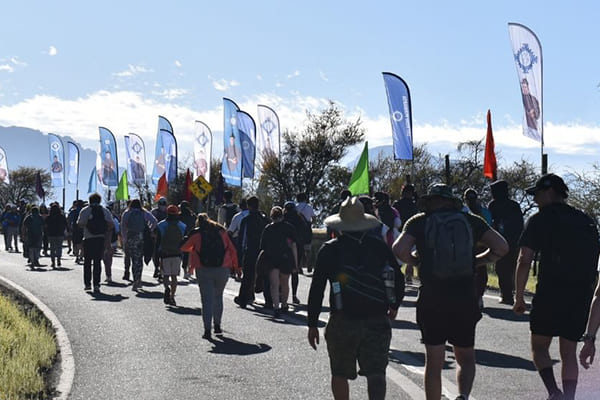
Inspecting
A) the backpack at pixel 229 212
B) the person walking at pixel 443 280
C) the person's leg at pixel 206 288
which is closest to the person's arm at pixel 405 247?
the person walking at pixel 443 280

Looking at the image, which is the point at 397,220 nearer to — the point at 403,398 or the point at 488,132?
the point at 403,398

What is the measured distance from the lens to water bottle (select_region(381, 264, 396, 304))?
598 centimetres

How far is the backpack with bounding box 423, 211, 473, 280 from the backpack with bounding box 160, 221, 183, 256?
967cm

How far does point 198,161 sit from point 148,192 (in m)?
42.6

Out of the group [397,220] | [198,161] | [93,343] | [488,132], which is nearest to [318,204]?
[198,161]

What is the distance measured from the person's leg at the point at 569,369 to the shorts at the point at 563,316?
0.06m

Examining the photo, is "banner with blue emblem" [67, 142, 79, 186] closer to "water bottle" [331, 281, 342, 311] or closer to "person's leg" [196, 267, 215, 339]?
"person's leg" [196, 267, 215, 339]

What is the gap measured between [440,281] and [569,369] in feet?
3.94

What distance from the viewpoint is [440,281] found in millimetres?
6145

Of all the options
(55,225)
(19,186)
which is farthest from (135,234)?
(19,186)

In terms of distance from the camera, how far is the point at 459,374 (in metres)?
6.32

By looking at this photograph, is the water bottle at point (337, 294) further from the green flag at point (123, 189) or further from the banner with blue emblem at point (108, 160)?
the banner with blue emblem at point (108, 160)

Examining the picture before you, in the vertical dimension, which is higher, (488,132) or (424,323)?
(488,132)

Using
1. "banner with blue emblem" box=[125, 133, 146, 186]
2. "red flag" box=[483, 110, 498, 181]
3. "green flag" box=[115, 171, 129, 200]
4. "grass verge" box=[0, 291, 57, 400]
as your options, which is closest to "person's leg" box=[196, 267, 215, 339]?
"grass verge" box=[0, 291, 57, 400]
